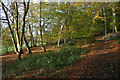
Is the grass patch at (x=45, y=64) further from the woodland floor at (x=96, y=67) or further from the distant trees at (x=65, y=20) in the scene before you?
the distant trees at (x=65, y=20)

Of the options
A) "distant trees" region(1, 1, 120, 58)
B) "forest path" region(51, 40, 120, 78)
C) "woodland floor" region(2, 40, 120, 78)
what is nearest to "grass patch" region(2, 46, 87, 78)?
"woodland floor" region(2, 40, 120, 78)

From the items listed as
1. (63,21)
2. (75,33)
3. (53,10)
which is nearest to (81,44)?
(75,33)

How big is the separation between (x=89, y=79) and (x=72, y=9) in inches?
313

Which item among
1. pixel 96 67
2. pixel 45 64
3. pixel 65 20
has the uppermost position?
pixel 65 20

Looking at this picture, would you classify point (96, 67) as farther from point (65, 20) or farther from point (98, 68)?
point (65, 20)

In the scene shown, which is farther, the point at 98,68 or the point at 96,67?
the point at 96,67

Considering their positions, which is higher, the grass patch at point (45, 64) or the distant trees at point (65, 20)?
the distant trees at point (65, 20)

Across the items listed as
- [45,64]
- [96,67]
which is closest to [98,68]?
[96,67]

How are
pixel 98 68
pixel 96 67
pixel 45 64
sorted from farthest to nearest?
pixel 45 64 < pixel 96 67 < pixel 98 68

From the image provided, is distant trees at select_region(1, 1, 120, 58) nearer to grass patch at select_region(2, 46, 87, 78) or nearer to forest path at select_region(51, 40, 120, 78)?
grass patch at select_region(2, 46, 87, 78)

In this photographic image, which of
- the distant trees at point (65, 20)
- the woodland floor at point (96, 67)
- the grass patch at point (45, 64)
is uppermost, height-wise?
the distant trees at point (65, 20)

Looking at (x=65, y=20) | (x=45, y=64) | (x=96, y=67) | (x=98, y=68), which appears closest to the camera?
(x=98, y=68)

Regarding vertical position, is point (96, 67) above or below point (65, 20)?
below

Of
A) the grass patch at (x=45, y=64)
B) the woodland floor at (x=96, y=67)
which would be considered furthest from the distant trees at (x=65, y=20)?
the woodland floor at (x=96, y=67)
